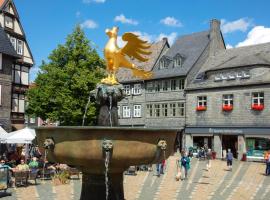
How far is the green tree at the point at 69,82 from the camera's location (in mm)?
29344

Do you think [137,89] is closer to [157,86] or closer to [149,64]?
[157,86]

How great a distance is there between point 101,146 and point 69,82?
72.3 ft

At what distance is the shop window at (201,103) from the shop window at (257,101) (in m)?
5.15

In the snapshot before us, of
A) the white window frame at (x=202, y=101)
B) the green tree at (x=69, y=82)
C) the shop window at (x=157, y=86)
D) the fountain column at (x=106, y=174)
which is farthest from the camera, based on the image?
the shop window at (x=157, y=86)

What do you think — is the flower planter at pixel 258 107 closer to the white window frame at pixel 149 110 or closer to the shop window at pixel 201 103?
the shop window at pixel 201 103

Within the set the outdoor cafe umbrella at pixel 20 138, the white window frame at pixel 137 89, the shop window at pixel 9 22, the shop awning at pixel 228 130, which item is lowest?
the outdoor cafe umbrella at pixel 20 138

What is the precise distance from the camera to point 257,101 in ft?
121

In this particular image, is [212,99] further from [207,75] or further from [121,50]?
[121,50]

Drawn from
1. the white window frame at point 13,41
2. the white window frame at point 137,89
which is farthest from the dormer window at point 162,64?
the white window frame at point 13,41

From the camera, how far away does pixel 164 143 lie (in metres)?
8.97

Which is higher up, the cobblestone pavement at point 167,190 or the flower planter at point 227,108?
the flower planter at point 227,108

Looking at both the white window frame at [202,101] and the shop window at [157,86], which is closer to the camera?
the white window frame at [202,101]

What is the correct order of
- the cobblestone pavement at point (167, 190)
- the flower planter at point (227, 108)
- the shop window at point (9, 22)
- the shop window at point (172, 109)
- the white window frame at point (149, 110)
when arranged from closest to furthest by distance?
the cobblestone pavement at point (167, 190), the shop window at point (9, 22), the flower planter at point (227, 108), the shop window at point (172, 109), the white window frame at point (149, 110)

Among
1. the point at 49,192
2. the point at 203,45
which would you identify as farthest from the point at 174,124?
the point at 49,192
